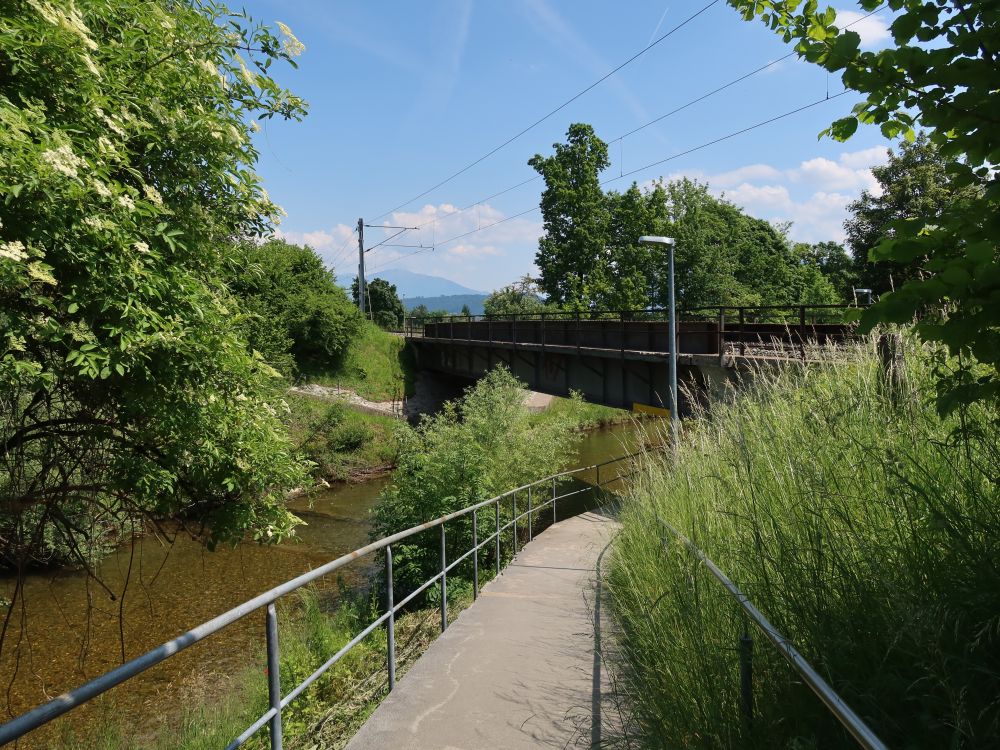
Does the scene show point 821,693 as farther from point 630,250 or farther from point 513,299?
point 513,299

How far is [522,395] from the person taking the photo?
68.1 feet

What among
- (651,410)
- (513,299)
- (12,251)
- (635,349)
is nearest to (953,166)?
(12,251)

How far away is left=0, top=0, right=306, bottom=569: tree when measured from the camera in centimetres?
401

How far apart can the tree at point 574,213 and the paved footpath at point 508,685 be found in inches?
1539

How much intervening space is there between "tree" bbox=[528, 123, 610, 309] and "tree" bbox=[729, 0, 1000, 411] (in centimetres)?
4271

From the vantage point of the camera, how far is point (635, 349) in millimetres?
19812

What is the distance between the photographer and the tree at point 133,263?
4.01 m

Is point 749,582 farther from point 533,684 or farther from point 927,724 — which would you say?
point 533,684

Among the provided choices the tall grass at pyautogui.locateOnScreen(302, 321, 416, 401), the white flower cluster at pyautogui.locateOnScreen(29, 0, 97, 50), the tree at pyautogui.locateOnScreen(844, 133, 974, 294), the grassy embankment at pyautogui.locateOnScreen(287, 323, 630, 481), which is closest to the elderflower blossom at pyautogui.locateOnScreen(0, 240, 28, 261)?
the white flower cluster at pyautogui.locateOnScreen(29, 0, 97, 50)

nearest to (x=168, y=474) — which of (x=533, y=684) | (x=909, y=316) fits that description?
(x=533, y=684)

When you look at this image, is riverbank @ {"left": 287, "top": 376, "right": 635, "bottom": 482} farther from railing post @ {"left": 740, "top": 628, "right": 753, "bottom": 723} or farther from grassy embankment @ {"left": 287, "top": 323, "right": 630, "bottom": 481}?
railing post @ {"left": 740, "top": 628, "right": 753, "bottom": 723}

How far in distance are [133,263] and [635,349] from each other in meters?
16.5

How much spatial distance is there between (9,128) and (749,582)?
14.5ft

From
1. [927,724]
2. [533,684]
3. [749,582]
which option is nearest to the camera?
[927,724]
